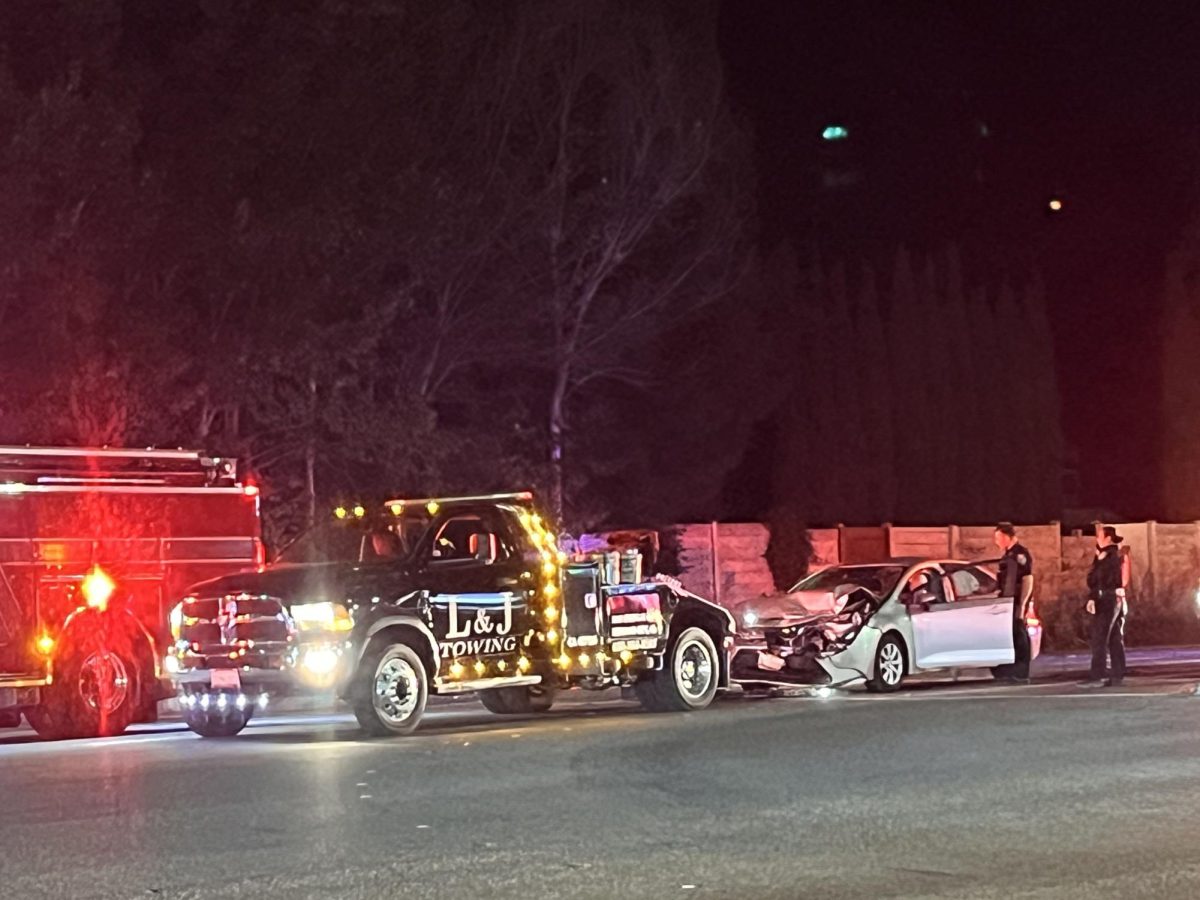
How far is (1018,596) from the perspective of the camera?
20359mm

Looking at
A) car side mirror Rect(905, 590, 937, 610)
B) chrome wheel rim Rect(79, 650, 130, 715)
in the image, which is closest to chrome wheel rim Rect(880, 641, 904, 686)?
car side mirror Rect(905, 590, 937, 610)

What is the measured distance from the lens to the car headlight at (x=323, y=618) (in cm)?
1462

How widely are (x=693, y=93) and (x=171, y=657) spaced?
17598 mm

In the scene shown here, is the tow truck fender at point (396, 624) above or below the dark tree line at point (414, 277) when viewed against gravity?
below

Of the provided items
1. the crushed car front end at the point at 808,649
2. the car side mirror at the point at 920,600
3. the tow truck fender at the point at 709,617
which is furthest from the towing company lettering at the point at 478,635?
the car side mirror at the point at 920,600

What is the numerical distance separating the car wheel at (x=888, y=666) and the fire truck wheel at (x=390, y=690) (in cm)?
586

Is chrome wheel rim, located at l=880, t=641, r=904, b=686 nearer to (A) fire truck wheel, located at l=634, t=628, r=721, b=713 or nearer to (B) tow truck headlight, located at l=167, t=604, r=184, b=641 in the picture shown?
(A) fire truck wheel, located at l=634, t=628, r=721, b=713

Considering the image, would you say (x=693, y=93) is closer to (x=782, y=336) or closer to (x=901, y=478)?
(x=782, y=336)

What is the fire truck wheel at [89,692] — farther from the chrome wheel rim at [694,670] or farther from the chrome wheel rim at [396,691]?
the chrome wheel rim at [694,670]

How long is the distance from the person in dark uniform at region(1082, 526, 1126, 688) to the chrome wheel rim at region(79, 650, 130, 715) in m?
9.95

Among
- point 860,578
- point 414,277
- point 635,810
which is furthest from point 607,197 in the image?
point 635,810

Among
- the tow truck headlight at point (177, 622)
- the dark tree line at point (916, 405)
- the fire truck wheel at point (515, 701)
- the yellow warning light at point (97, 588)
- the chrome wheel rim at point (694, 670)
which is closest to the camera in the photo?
the tow truck headlight at point (177, 622)

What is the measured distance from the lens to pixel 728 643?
59.5ft

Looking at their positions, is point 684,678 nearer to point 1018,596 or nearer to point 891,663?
point 891,663
